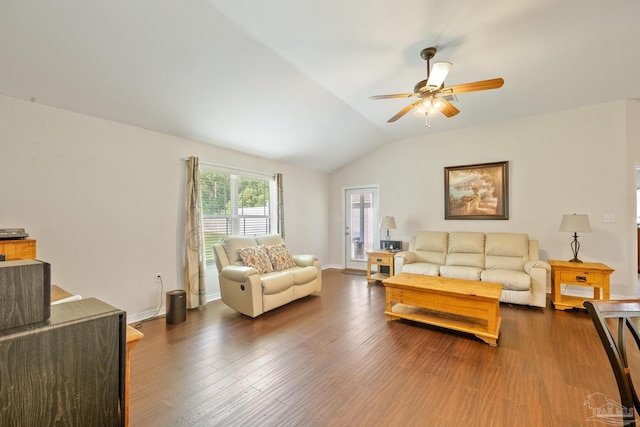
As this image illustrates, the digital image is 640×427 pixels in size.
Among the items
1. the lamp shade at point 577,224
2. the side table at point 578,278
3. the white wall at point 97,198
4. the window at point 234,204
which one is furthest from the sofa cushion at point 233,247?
the lamp shade at point 577,224

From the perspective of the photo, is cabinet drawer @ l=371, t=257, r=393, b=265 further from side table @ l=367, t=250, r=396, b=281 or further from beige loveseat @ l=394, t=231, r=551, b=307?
beige loveseat @ l=394, t=231, r=551, b=307

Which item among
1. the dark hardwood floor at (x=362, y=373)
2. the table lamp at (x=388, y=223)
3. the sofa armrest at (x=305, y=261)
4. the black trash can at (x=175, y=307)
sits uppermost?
the table lamp at (x=388, y=223)

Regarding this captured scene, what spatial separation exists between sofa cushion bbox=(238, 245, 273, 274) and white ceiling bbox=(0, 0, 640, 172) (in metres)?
1.68

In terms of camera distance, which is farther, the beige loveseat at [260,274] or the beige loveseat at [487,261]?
the beige loveseat at [487,261]

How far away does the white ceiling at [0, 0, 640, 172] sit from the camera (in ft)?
7.14

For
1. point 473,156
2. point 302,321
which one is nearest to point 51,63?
point 302,321

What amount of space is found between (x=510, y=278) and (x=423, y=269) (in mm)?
1091

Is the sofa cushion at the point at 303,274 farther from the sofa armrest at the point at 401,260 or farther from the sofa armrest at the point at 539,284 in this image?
the sofa armrest at the point at 539,284

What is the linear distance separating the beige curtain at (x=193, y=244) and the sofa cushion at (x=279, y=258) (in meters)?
0.95

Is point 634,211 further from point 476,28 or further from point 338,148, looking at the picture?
point 338,148

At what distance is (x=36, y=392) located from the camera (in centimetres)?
78

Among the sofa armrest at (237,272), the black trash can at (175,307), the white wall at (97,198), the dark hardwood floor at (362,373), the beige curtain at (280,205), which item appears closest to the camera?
the dark hardwood floor at (362,373)

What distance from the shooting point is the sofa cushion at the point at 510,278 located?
358 cm

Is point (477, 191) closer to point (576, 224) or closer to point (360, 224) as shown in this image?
point (576, 224)
